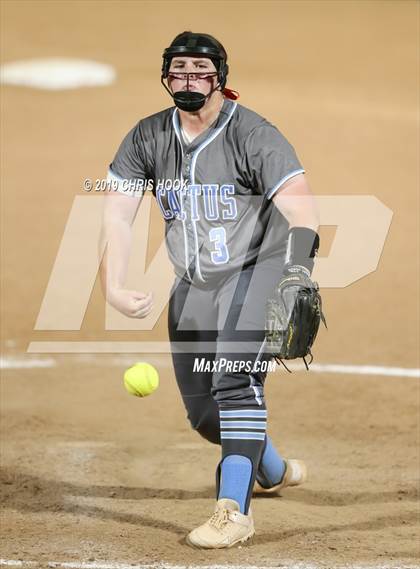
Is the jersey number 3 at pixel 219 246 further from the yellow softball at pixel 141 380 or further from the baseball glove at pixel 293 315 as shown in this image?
the yellow softball at pixel 141 380

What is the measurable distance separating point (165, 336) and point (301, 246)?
443cm

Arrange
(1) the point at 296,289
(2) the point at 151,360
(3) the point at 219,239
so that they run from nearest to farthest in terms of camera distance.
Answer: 1. (1) the point at 296,289
2. (3) the point at 219,239
3. (2) the point at 151,360

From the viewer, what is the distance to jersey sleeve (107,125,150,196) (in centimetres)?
528

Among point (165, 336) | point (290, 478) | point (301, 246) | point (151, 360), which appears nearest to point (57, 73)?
point (165, 336)

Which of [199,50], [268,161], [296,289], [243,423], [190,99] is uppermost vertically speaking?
[199,50]

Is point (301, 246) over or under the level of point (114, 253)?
over

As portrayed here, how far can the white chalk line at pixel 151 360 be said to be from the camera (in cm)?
834

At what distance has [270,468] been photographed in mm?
5820

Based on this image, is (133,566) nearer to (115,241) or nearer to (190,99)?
(115,241)

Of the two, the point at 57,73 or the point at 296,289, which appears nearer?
the point at 296,289

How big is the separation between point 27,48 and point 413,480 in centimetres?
981

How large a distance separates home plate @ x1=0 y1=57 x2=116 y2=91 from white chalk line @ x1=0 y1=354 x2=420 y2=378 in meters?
5.62

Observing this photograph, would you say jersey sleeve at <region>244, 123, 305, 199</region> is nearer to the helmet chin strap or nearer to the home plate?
the helmet chin strap

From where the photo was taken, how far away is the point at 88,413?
759 cm
